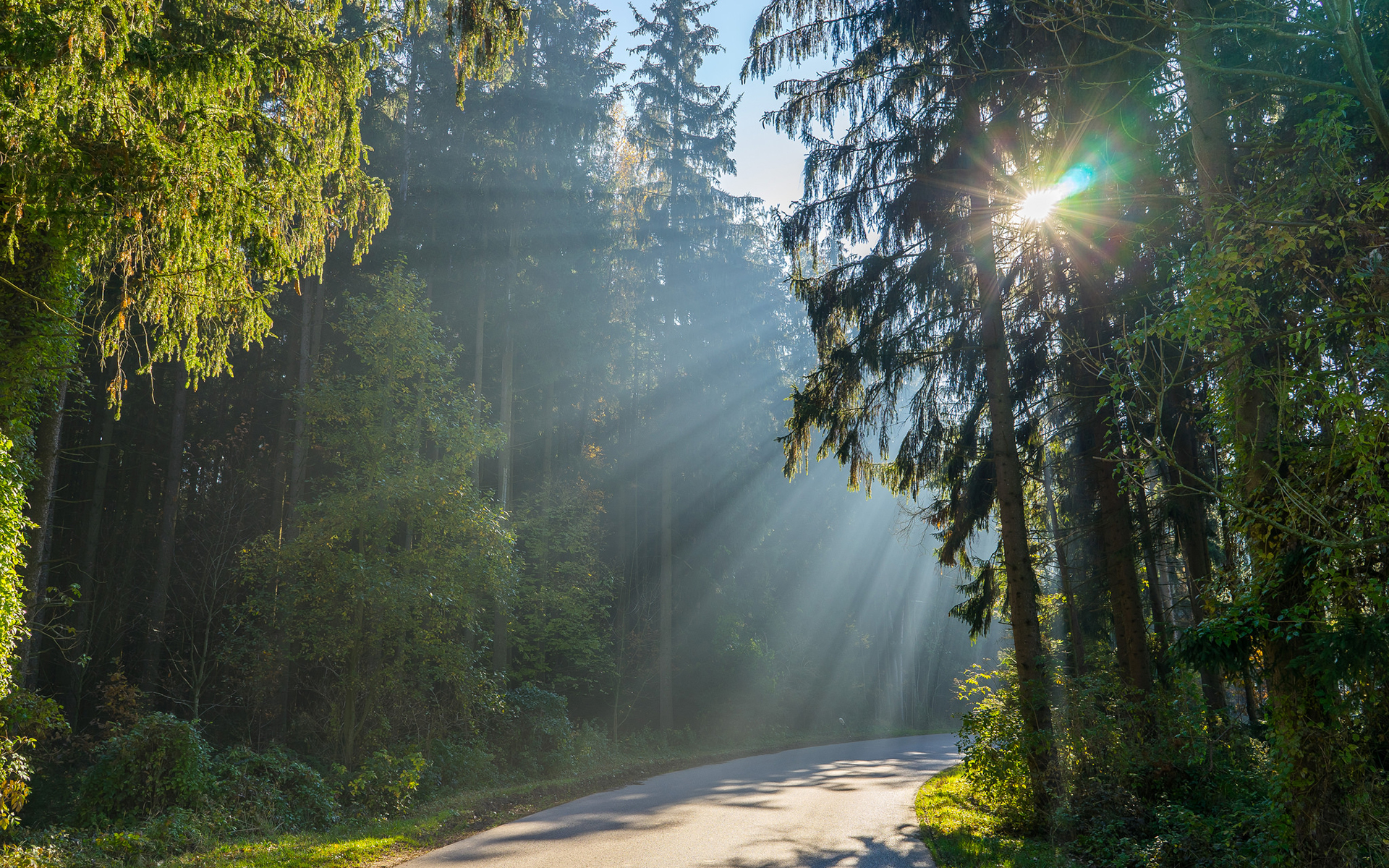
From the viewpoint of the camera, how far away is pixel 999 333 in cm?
1013

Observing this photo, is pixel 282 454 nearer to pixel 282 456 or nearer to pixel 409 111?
pixel 282 456

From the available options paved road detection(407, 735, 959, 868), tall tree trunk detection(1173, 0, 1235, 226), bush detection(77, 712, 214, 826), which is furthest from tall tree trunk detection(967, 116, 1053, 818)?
bush detection(77, 712, 214, 826)

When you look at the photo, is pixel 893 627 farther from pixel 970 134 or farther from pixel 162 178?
pixel 162 178

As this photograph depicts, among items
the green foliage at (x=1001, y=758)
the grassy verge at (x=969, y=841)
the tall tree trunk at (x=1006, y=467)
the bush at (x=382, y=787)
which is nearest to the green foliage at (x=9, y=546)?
the bush at (x=382, y=787)

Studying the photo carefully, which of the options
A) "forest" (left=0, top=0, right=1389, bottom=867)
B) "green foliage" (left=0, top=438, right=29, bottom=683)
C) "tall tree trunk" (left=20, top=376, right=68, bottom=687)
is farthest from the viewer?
"tall tree trunk" (left=20, top=376, right=68, bottom=687)

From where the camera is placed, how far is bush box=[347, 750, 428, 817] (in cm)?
1134

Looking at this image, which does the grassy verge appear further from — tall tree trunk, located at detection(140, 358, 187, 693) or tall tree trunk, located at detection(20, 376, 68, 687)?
tall tree trunk, located at detection(140, 358, 187, 693)

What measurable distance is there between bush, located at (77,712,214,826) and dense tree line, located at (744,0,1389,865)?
9.10 metres

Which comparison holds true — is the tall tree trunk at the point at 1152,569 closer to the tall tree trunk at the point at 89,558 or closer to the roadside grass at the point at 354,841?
the roadside grass at the point at 354,841

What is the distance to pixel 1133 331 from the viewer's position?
287 inches

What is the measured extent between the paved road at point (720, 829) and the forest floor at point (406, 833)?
0.49m

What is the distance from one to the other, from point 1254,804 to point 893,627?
1397 inches

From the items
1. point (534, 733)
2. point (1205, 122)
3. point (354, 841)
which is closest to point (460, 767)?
point (534, 733)

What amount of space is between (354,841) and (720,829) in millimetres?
4184
